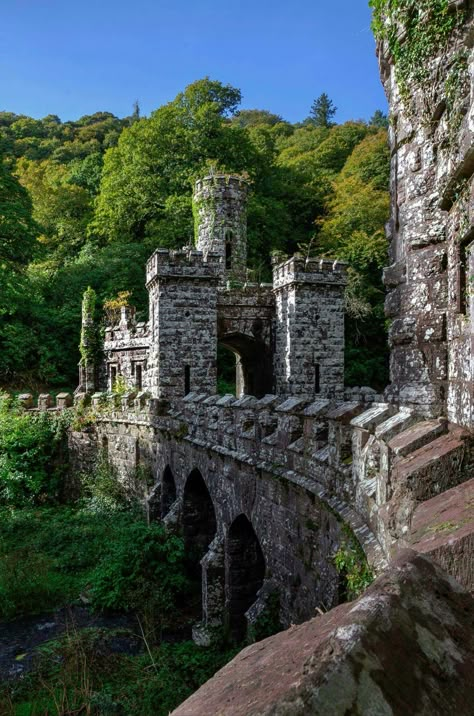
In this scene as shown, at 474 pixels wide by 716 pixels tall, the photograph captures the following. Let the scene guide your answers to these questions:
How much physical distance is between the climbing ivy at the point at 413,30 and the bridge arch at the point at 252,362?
16.7 m

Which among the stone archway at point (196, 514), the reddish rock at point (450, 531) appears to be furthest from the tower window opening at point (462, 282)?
the stone archway at point (196, 514)

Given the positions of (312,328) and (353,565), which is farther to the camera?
(312,328)

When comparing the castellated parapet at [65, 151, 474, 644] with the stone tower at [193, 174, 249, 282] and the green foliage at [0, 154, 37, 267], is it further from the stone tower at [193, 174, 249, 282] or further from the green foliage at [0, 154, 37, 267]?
the green foliage at [0, 154, 37, 267]

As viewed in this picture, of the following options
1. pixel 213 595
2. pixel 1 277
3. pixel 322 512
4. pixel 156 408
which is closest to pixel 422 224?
pixel 322 512

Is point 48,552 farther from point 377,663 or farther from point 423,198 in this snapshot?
point 377,663

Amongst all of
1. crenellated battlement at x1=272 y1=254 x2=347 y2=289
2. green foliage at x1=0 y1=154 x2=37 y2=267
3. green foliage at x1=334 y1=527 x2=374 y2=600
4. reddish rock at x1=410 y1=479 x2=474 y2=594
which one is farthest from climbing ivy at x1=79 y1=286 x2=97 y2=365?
reddish rock at x1=410 y1=479 x2=474 y2=594

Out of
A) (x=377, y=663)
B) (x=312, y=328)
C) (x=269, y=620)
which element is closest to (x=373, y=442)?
(x=377, y=663)

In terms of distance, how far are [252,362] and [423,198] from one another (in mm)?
18956

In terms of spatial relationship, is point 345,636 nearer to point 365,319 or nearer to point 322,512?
point 322,512

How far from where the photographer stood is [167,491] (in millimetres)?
16438

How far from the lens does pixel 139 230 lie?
37.4 metres

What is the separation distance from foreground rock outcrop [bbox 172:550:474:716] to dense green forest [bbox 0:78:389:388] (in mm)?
25988

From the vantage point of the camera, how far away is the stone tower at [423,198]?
438cm

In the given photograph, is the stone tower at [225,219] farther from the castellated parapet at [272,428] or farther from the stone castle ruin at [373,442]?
the stone castle ruin at [373,442]
